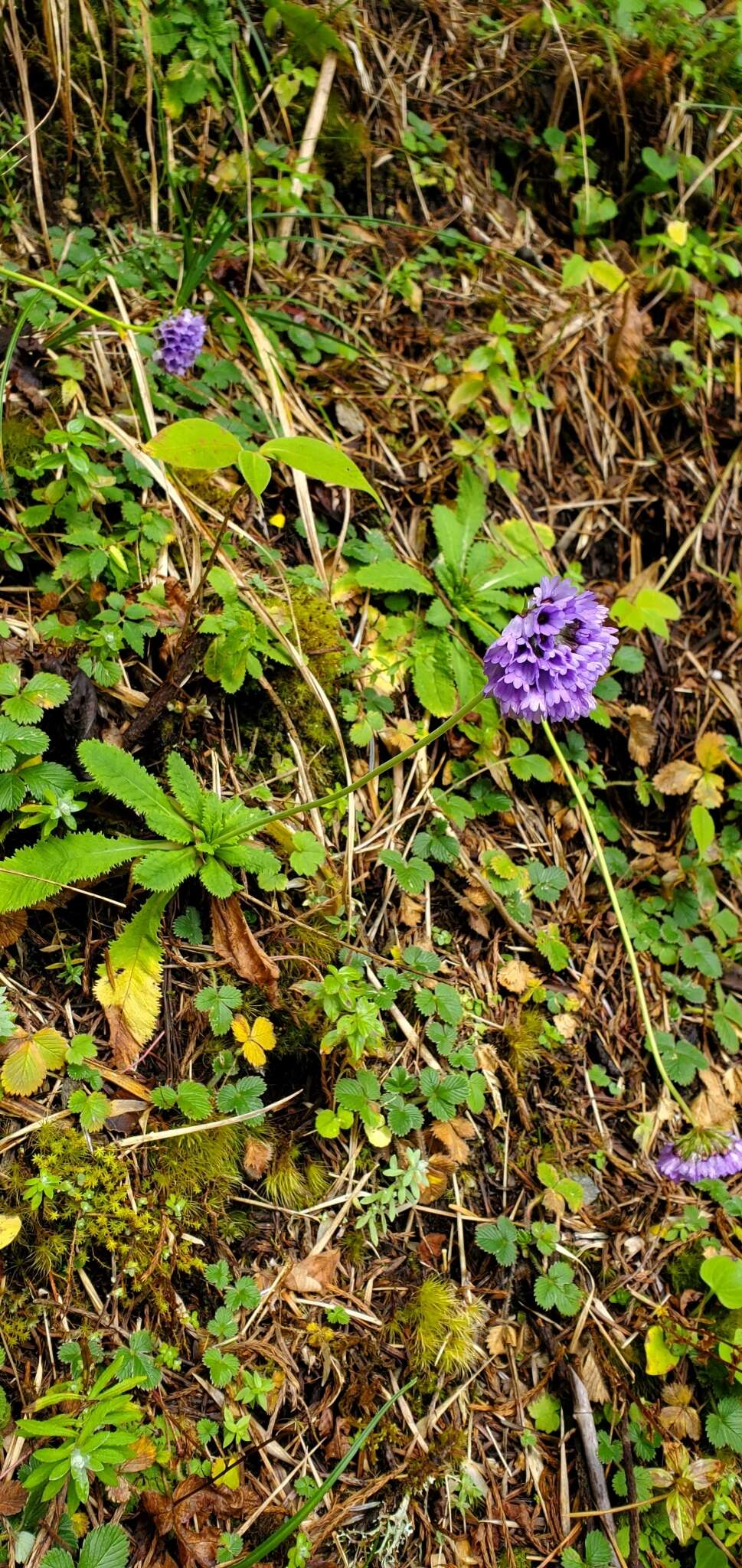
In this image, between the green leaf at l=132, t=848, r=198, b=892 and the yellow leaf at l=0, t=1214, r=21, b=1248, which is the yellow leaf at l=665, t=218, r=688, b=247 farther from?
the yellow leaf at l=0, t=1214, r=21, b=1248

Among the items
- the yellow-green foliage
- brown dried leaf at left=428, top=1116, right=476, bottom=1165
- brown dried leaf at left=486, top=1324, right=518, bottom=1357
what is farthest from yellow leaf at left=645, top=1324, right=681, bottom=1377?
brown dried leaf at left=428, top=1116, right=476, bottom=1165

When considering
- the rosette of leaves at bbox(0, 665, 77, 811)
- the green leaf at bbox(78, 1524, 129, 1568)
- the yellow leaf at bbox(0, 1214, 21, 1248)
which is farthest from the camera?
the rosette of leaves at bbox(0, 665, 77, 811)

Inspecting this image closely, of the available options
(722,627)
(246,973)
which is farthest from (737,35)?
(246,973)

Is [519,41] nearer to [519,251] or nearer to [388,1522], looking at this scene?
[519,251]

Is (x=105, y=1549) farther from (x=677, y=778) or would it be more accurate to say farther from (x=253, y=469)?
(x=677, y=778)

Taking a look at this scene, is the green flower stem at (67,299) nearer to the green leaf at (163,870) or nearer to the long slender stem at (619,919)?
the green leaf at (163,870)

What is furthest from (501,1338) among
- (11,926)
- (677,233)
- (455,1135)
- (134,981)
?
(677,233)

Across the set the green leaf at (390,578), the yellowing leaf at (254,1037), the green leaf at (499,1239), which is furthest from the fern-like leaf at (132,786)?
the green leaf at (499,1239)
